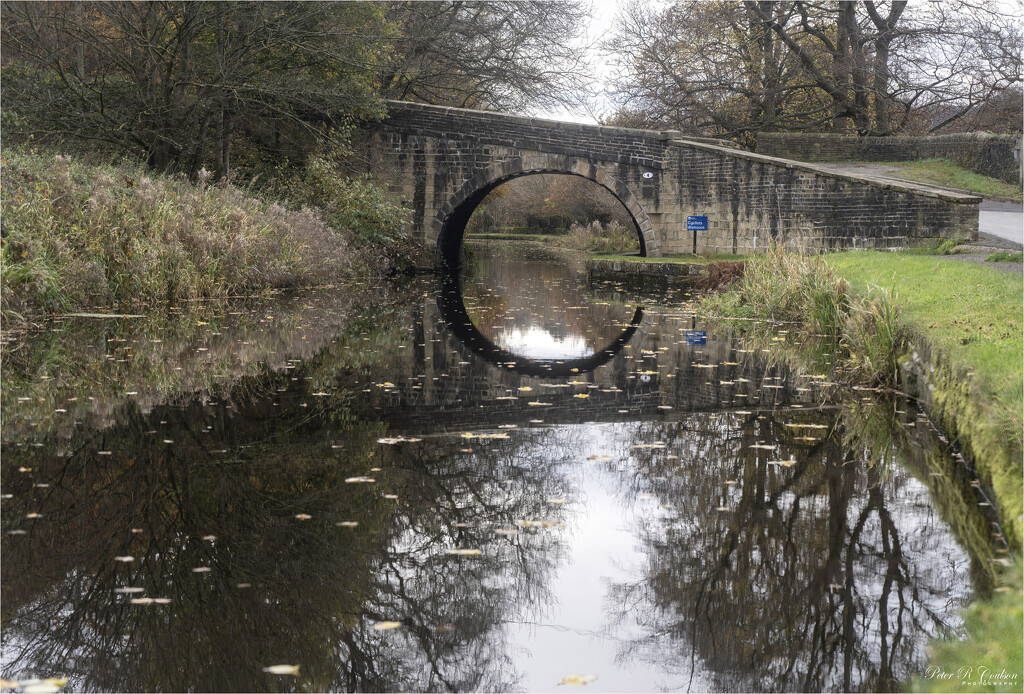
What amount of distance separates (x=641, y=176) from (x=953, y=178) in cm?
804

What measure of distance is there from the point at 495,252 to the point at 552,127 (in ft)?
53.0

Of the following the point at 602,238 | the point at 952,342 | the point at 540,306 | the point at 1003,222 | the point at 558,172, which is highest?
the point at 558,172

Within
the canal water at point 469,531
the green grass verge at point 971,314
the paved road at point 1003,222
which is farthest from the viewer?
the paved road at point 1003,222

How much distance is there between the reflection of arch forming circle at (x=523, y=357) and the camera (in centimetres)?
912

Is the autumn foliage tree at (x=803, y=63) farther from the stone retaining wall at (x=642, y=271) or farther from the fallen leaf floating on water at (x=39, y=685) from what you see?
the fallen leaf floating on water at (x=39, y=685)

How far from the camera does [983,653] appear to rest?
3.01 meters

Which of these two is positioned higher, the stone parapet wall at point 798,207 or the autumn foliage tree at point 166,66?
the autumn foliage tree at point 166,66

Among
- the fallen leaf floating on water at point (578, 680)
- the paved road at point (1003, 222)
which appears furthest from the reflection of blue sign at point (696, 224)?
the fallen leaf floating on water at point (578, 680)

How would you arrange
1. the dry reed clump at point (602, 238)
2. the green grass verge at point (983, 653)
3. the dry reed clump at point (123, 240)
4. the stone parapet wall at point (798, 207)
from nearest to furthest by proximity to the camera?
the green grass verge at point (983, 653) → the dry reed clump at point (123, 240) → the stone parapet wall at point (798, 207) → the dry reed clump at point (602, 238)

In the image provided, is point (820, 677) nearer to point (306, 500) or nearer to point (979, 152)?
point (306, 500)

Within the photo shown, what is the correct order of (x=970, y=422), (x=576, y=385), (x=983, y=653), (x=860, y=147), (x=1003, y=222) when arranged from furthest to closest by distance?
(x=860, y=147) → (x=1003, y=222) → (x=576, y=385) → (x=970, y=422) → (x=983, y=653)

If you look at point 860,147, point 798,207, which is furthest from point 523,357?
point 860,147

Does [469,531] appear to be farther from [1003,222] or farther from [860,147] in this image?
[860,147]

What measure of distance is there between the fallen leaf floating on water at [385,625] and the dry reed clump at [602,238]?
27722 millimetres
